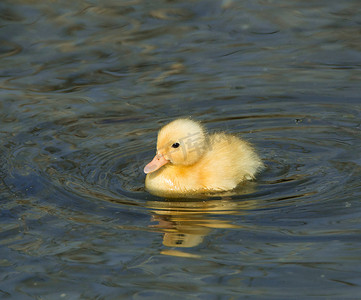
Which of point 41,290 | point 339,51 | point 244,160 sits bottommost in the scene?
point 41,290

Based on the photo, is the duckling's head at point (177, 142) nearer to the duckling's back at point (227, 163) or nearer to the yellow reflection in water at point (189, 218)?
the duckling's back at point (227, 163)

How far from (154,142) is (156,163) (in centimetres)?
75

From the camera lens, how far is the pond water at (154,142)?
171 inches

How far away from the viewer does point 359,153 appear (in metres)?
6.03

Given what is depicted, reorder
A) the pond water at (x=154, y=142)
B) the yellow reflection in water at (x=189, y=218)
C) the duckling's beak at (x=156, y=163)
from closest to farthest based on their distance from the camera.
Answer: the pond water at (x=154, y=142)
the yellow reflection in water at (x=189, y=218)
the duckling's beak at (x=156, y=163)

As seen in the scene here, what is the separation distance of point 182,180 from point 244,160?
53 cm

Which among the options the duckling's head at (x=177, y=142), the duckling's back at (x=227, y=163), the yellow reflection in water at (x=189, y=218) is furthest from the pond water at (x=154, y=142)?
the duckling's head at (x=177, y=142)

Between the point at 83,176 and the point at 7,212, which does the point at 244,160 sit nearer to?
the point at 83,176

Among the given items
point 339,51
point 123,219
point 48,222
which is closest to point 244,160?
point 123,219

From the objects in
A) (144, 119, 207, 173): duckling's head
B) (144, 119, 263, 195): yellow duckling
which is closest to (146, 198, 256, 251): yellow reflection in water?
(144, 119, 263, 195): yellow duckling

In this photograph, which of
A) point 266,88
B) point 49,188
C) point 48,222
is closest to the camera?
point 48,222

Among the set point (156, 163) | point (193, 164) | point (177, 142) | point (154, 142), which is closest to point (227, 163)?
point (193, 164)

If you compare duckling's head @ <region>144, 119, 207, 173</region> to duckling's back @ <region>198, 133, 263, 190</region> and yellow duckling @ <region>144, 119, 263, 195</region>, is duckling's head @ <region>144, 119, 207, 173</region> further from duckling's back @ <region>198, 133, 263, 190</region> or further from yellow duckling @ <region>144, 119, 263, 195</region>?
duckling's back @ <region>198, 133, 263, 190</region>

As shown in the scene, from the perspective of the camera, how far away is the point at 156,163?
19.0 feet
